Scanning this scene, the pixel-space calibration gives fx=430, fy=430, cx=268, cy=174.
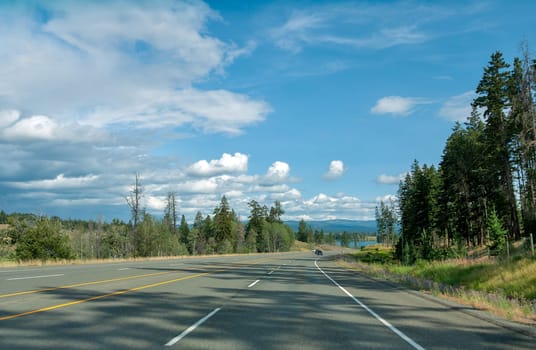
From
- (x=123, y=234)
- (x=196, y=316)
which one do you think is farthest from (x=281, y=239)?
(x=196, y=316)

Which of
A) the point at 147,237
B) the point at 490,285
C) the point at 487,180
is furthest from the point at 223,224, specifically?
the point at 490,285

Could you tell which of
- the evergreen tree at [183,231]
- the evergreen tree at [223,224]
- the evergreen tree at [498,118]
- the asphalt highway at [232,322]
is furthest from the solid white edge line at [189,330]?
the evergreen tree at [183,231]

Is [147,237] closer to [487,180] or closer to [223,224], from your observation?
[223,224]

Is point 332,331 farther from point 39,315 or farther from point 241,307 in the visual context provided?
point 39,315

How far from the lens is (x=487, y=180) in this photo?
2349 inches

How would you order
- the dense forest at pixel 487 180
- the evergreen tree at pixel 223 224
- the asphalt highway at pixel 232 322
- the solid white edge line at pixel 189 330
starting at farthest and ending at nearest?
the evergreen tree at pixel 223 224, the dense forest at pixel 487 180, the asphalt highway at pixel 232 322, the solid white edge line at pixel 189 330

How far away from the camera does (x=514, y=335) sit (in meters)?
8.83

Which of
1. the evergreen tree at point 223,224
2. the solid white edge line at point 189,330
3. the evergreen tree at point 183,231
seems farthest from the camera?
the evergreen tree at point 183,231

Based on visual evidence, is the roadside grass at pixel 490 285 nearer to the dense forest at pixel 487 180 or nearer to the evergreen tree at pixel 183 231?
the dense forest at pixel 487 180

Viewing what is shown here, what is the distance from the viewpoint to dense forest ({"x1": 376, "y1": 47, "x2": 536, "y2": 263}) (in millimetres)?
39625

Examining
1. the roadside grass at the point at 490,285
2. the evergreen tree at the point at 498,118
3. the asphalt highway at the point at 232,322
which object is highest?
the evergreen tree at the point at 498,118

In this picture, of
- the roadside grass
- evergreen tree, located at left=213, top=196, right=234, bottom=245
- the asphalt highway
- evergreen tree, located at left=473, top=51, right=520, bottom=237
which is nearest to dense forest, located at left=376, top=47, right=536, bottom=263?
evergreen tree, located at left=473, top=51, right=520, bottom=237

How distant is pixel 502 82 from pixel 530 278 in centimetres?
3664

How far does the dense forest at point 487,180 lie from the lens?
39.6m
